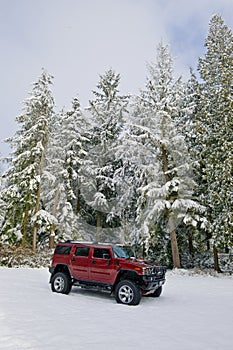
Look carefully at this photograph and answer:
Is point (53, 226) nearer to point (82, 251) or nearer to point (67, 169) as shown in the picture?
point (67, 169)

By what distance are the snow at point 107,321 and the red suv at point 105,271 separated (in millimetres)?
351

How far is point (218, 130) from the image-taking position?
16.0 metres

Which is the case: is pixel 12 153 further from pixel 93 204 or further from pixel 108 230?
pixel 108 230

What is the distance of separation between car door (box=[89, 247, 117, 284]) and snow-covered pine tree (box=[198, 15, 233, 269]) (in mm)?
7998

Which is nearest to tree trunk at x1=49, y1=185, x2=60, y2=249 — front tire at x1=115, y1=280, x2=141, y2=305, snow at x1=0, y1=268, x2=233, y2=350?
snow at x1=0, y1=268, x2=233, y2=350

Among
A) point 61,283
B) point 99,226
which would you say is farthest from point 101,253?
point 99,226

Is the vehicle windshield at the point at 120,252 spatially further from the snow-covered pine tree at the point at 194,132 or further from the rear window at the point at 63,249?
the snow-covered pine tree at the point at 194,132

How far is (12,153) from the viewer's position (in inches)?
757

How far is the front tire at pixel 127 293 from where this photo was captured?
7.90 metres

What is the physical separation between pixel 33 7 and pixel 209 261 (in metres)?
17.3

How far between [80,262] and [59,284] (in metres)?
1.03

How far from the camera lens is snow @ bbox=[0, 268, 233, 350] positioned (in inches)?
193

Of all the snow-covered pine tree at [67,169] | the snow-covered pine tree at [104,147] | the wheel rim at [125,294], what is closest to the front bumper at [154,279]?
the wheel rim at [125,294]

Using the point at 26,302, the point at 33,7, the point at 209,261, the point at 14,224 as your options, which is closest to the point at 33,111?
the point at 14,224
